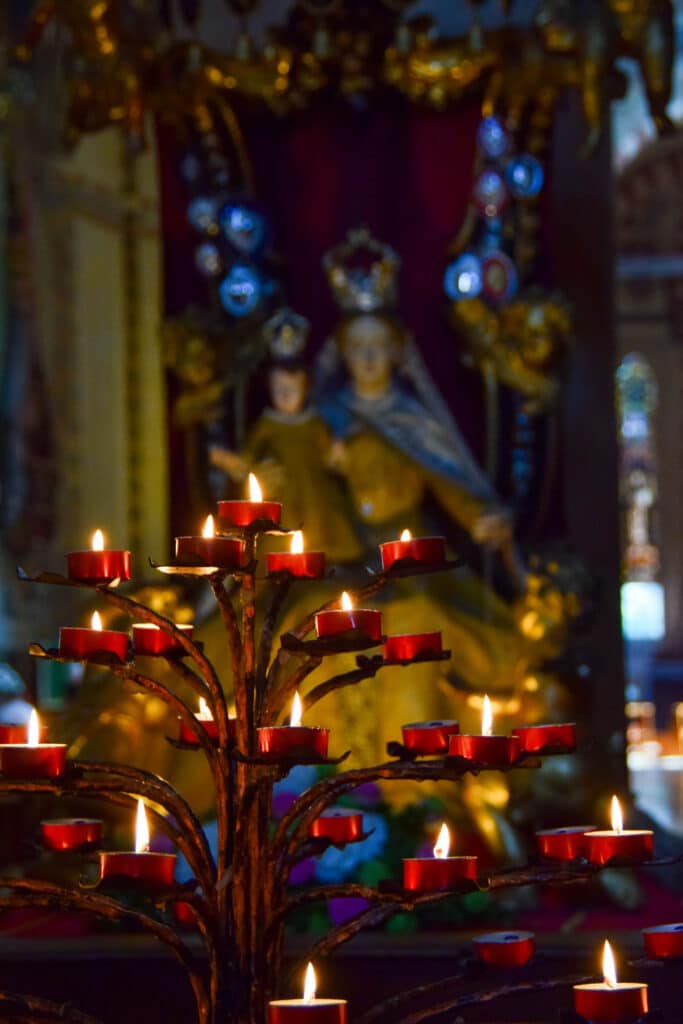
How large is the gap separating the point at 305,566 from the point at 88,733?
12.6ft

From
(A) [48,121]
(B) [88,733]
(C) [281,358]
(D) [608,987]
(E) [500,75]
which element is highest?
(A) [48,121]

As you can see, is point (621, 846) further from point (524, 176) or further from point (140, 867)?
point (524, 176)

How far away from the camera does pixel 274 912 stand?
8.87ft

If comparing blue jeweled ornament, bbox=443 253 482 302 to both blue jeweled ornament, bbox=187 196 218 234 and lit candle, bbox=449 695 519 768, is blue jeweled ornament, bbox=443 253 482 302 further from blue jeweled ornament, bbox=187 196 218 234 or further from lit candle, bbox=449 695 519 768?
lit candle, bbox=449 695 519 768

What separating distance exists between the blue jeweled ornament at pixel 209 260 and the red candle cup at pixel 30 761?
534 cm

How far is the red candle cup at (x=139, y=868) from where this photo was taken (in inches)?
102

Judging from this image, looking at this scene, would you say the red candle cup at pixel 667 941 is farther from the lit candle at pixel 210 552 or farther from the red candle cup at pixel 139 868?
the lit candle at pixel 210 552

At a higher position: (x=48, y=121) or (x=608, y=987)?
(x=48, y=121)

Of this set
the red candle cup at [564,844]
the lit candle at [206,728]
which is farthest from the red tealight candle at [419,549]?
the red candle cup at [564,844]

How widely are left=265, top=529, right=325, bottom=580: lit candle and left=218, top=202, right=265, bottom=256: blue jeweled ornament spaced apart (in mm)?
5109

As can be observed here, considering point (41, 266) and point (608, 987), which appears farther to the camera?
point (41, 266)

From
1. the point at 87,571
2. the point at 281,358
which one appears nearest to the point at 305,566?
the point at 87,571

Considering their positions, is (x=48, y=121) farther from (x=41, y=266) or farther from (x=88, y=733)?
(x=88, y=733)

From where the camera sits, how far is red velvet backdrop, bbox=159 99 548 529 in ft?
25.6
